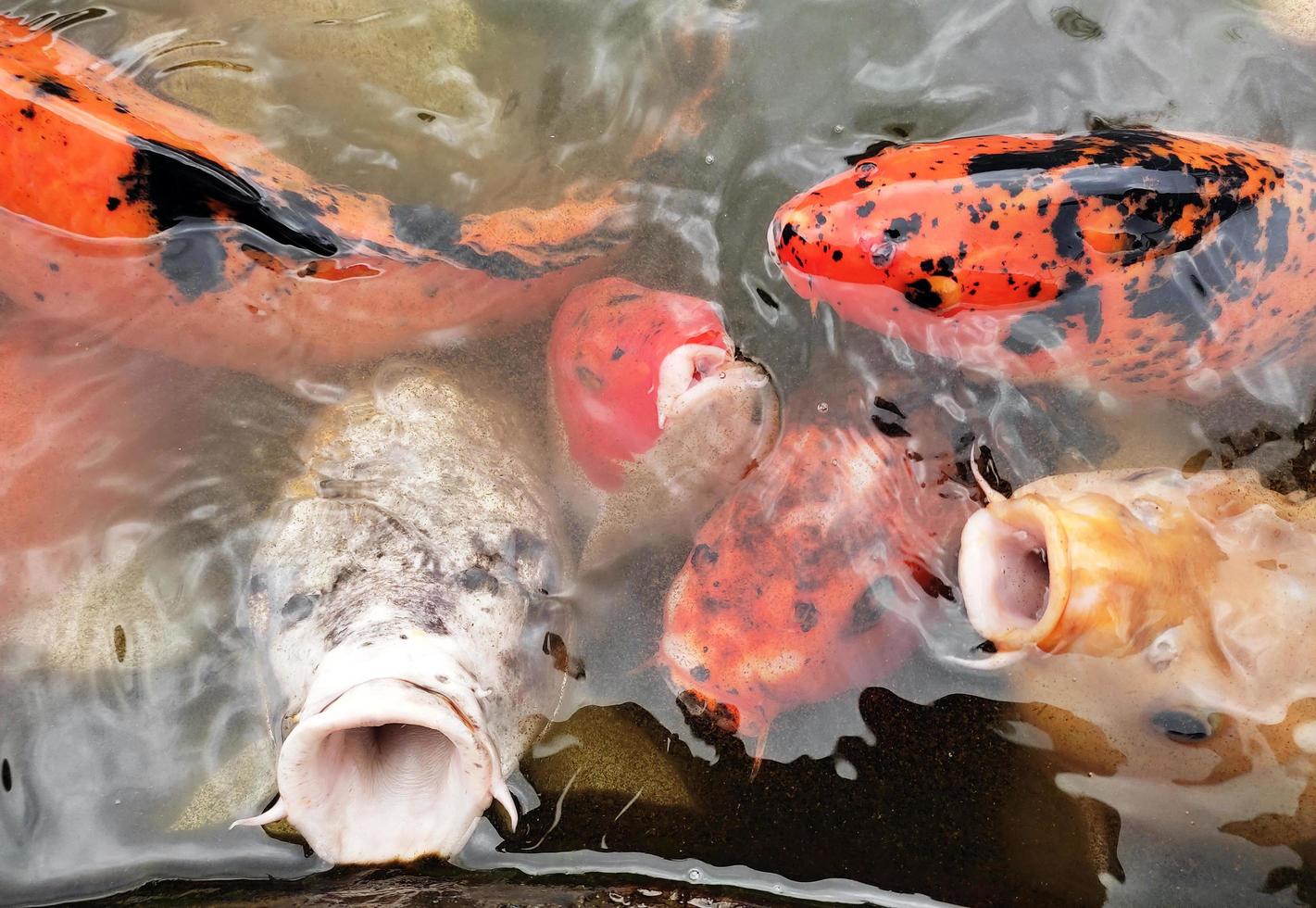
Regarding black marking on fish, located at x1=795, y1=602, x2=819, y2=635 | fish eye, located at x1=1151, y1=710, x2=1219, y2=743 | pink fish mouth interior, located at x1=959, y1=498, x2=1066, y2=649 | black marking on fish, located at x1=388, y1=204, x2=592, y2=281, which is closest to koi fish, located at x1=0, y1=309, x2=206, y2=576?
black marking on fish, located at x1=388, y1=204, x2=592, y2=281

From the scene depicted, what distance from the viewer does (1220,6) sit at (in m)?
3.86

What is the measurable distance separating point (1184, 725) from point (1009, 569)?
707 mm

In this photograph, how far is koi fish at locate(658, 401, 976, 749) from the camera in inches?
121

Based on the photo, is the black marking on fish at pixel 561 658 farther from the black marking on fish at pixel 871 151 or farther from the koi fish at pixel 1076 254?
the black marking on fish at pixel 871 151

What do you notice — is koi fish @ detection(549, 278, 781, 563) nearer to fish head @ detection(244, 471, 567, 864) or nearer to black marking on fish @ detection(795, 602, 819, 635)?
fish head @ detection(244, 471, 567, 864)

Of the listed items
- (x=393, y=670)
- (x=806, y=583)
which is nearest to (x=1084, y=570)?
(x=806, y=583)

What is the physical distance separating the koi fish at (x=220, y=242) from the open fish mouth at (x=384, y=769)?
5.09ft

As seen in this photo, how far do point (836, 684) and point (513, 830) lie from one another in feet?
3.74

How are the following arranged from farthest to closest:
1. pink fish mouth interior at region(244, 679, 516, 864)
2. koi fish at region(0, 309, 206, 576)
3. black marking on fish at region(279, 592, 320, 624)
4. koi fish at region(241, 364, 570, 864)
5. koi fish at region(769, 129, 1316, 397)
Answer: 1. koi fish at region(0, 309, 206, 576)
2. koi fish at region(769, 129, 1316, 397)
3. black marking on fish at region(279, 592, 320, 624)
4. koi fish at region(241, 364, 570, 864)
5. pink fish mouth interior at region(244, 679, 516, 864)

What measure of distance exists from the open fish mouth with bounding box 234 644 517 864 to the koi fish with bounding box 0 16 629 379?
5.09ft

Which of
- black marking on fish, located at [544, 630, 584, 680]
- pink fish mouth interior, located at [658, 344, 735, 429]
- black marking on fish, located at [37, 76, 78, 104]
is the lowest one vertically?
black marking on fish, located at [544, 630, 584, 680]

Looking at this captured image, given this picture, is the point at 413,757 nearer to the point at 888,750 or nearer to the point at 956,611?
the point at 888,750

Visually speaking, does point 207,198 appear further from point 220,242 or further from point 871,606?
point 871,606

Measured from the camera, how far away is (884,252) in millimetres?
3002
